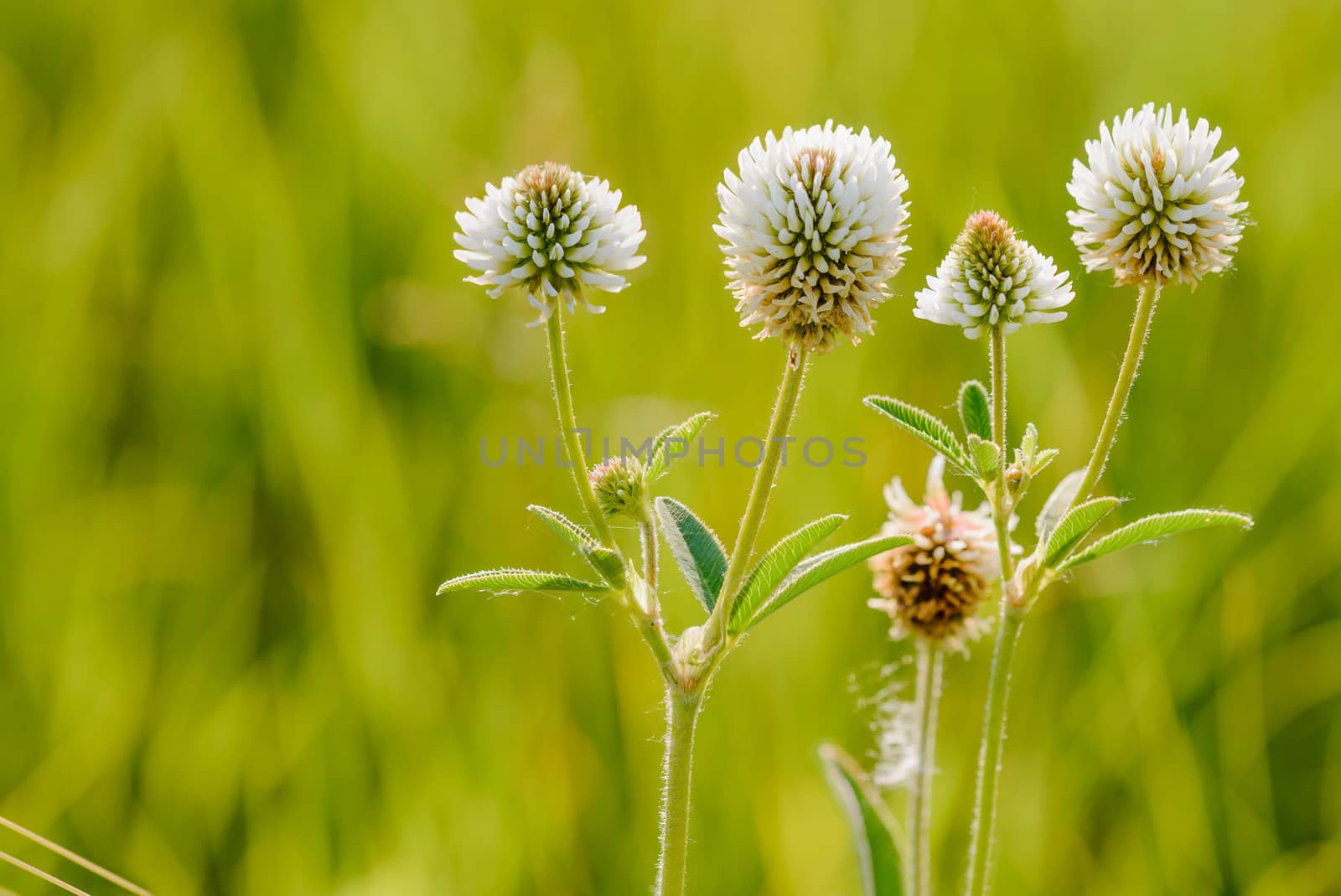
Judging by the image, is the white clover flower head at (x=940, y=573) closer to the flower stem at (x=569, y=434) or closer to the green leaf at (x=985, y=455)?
the green leaf at (x=985, y=455)

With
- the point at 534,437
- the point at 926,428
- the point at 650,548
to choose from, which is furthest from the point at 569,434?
the point at 534,437

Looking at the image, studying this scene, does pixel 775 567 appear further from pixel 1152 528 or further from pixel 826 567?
pixel 1152 528

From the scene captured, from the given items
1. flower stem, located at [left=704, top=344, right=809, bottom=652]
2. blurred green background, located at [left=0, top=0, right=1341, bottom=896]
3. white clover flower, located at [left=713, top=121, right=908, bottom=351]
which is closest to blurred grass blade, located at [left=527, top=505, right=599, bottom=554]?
flower stem, located at [left=704, top=344, right=809, bottom=652]

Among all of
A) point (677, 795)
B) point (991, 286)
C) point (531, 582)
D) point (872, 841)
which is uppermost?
point (991, 286)

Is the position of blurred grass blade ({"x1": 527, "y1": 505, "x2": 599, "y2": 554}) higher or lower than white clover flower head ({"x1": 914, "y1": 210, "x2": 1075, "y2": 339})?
lower

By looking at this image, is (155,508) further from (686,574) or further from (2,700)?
(686,574)

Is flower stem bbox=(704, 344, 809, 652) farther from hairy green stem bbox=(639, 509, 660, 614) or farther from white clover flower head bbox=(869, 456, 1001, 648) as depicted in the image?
white clover flower head bbox=(869, 456, 1001, 648)

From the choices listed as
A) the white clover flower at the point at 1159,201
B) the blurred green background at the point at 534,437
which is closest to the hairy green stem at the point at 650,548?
the white clover flower at the point at 1159,201
